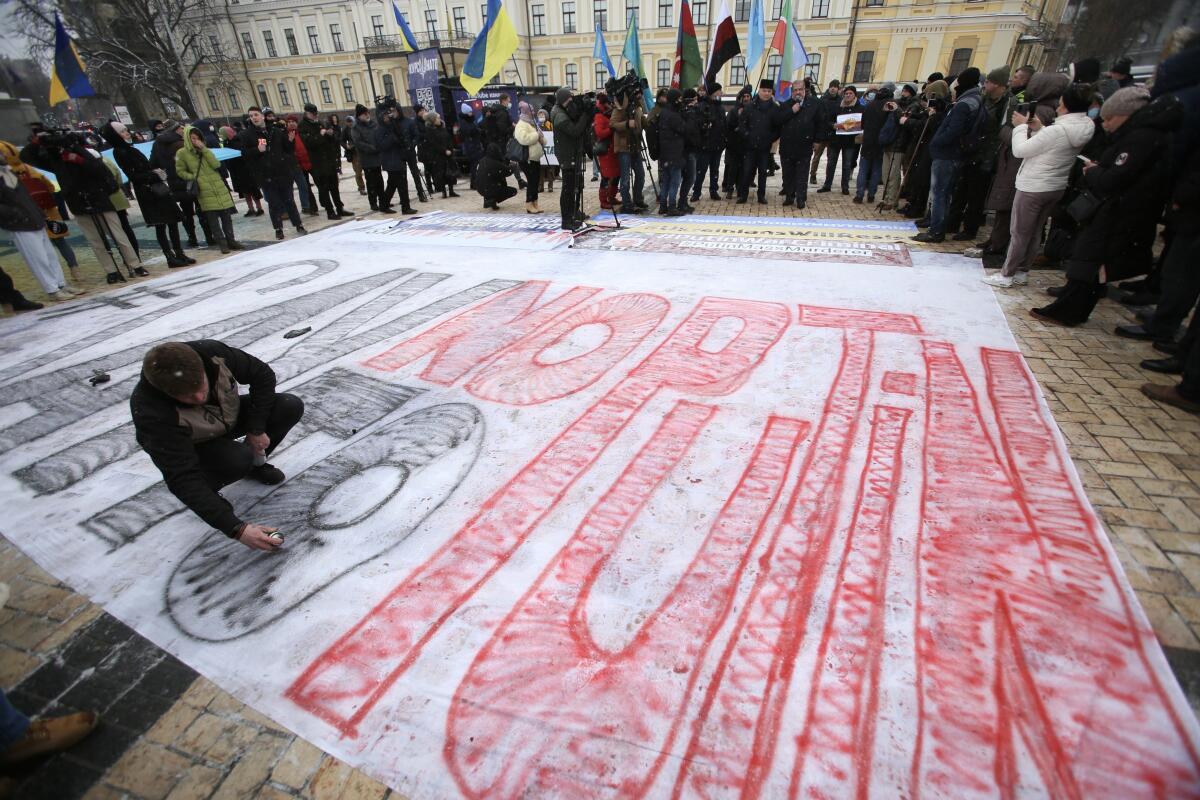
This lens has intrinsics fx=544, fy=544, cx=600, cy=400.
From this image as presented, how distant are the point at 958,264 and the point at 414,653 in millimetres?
6744

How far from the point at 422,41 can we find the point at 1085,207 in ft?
161

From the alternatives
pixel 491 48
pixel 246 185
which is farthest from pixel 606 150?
pixel 246 185

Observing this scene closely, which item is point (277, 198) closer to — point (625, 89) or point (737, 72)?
point (625, 89)

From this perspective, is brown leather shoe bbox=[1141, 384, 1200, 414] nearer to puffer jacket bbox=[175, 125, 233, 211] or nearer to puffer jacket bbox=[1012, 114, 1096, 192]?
puffer jacket bbox=[1012, 114, 1096, 192]

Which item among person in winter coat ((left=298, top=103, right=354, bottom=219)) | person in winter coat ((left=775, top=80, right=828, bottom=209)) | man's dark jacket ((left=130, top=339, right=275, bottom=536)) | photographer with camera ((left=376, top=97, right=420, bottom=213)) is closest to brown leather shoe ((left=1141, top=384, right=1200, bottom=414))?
man's dark jacket ((left=130, top=339, right=275, bottom=536))

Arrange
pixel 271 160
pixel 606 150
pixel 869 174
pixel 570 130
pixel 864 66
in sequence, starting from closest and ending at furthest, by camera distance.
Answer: pixel 570 130
pixel 271 160
pixel 606 150
pixel 869 174
pixel 864 66

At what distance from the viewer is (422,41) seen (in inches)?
1651

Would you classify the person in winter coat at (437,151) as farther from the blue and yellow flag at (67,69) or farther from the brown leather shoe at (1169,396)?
the brown leather shoe at (1169,396)

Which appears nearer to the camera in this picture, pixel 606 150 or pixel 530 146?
pixel 606 150

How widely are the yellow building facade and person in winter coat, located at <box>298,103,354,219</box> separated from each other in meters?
24.2

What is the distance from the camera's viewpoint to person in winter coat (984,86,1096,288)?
467 centimetres

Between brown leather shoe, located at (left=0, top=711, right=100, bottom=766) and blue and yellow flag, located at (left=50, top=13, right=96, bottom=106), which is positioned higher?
blue and yellow flag, located at (left=50, top=13, right=96, bottom=106)

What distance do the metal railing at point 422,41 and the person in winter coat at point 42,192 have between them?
41049 millimetres

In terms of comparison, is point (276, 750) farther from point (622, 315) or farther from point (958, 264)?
point (958, 264)
